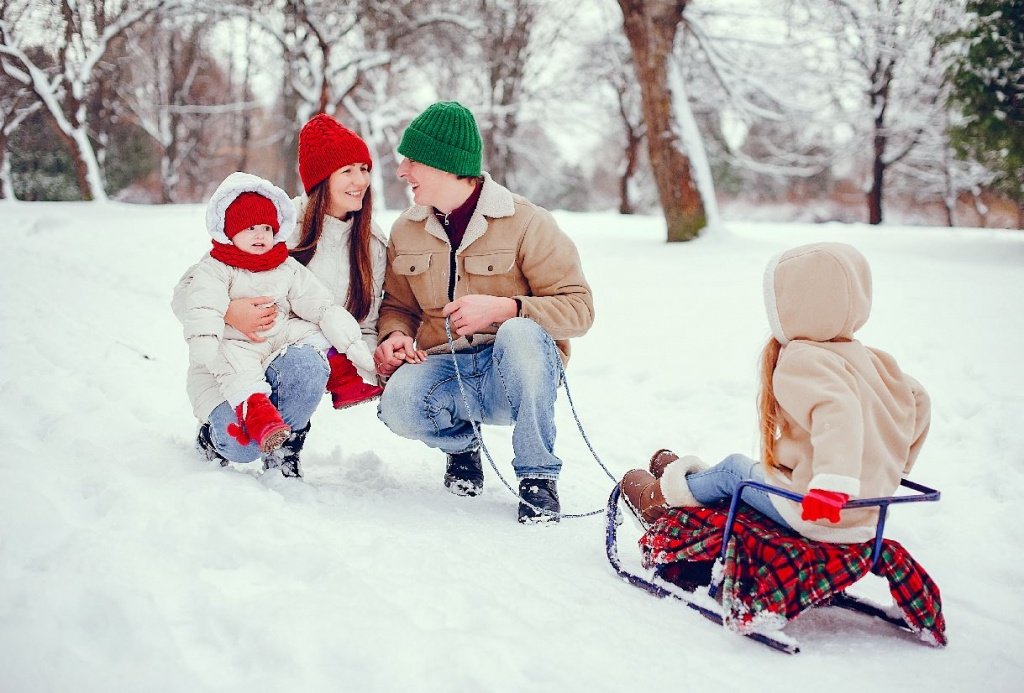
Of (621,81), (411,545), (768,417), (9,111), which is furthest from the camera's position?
(621,81)

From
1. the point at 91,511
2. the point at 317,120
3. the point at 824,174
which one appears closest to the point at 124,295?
the point at 317,120

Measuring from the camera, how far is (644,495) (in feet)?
8.03

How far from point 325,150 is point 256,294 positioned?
617mm

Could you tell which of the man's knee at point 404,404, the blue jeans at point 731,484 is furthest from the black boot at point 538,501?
the blue jeans at point 731,484

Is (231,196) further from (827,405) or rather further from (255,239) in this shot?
(827,405)

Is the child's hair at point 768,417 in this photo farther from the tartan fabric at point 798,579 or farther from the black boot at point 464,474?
the black boot at point 464,474

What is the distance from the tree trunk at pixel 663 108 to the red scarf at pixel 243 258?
5826 mm

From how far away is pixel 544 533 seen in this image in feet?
8.62

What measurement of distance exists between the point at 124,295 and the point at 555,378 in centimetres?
494

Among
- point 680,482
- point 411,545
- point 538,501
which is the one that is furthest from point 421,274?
point 680,482

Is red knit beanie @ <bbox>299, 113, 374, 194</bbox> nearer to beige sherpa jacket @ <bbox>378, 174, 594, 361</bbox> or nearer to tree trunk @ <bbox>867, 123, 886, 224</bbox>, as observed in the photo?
beige sherpa jacket @ <bbox>378, 174, 594, 361</bbox>

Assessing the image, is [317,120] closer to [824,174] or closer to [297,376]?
[297,376]

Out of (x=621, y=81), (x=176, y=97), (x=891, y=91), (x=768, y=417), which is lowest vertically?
(x=768, y=417)

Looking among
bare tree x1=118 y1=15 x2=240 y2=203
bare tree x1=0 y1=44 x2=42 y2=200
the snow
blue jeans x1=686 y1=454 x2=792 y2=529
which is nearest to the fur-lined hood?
blue jeans x1=686 y1=454 x2=792 y2=529
